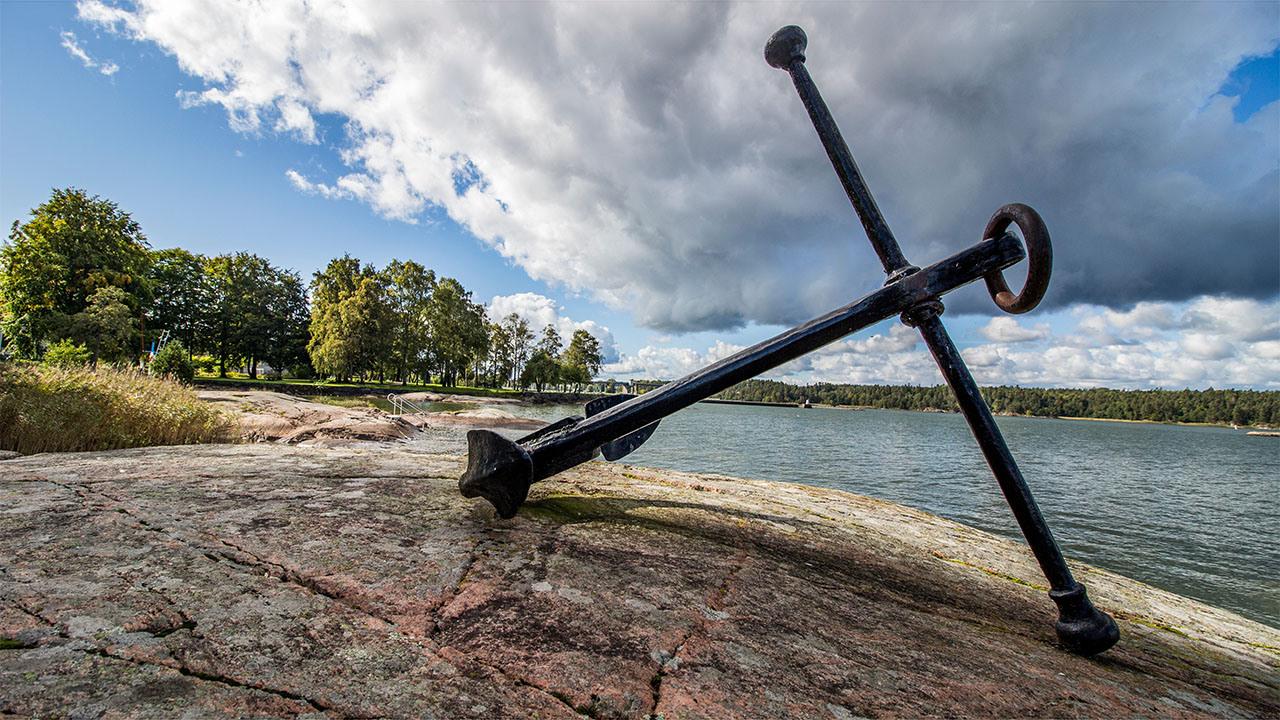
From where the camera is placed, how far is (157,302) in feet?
159

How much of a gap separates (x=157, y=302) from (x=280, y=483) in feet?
211

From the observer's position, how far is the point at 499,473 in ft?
7.54

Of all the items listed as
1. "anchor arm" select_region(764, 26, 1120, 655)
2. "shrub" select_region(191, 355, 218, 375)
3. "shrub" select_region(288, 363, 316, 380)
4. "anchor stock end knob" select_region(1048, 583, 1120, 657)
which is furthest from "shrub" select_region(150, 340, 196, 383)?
"shrub" select_region(288, 363, 316, 380)

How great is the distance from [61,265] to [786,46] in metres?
47.3

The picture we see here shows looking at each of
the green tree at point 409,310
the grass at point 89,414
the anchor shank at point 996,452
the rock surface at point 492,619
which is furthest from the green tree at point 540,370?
the anchor shank at point 996,452

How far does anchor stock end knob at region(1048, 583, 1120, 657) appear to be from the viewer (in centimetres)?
199

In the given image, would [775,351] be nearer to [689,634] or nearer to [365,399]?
[689,634]

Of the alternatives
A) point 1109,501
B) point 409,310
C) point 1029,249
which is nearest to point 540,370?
point 409,310

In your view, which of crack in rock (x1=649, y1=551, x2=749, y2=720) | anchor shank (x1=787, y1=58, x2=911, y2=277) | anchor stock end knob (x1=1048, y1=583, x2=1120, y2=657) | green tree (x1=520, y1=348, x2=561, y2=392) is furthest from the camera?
green tree (x1=520, y1=348, x2=561, y2=392)

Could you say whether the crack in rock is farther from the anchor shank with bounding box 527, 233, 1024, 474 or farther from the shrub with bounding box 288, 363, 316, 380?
the shrub with bounding box 288, 363, 316, 380

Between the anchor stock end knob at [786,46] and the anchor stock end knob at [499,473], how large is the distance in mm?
2598

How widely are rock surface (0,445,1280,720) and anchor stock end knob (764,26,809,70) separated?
2.73 m

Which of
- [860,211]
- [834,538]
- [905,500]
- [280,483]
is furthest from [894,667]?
[905,500]

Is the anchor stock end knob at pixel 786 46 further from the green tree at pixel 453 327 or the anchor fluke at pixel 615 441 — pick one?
the green tree at pixel 453 327
